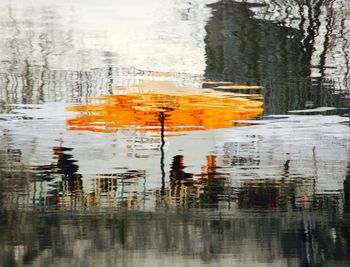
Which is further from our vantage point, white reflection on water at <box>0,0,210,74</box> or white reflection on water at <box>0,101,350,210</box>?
white reflection on water at <box>0,101,350,210</box>

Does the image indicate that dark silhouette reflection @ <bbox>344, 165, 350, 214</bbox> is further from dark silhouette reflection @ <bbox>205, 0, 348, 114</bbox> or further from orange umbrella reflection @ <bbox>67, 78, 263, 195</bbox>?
orange umbrella reflection @ <bbox>67, 78, 263, 195</bbox>

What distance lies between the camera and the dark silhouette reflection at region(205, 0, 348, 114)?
2922 millimetres

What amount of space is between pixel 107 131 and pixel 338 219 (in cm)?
100

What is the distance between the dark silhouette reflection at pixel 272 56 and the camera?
292 centimetres

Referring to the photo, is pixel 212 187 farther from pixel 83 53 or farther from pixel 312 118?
pixel 83 53

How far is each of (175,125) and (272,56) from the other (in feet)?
1.60

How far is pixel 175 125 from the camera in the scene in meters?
3.03

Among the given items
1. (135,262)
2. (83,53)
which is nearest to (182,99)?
(83,53)

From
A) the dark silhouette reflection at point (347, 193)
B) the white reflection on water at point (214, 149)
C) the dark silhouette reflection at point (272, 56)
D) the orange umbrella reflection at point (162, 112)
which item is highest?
the dark silhouette reflection at point (272, 56)

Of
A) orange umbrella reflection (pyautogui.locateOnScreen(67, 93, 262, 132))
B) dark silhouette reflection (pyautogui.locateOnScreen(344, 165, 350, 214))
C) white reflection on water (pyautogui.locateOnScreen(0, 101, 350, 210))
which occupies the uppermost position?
orange umbrella reflection (pyautogui.locateOnScreen(67, 93, 262, 132))

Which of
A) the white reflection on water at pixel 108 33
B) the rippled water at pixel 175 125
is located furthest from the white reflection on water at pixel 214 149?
the white reflection on water at pixel 108 33

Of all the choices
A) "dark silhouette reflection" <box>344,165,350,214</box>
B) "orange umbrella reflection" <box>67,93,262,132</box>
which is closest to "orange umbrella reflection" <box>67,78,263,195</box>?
"orange umbrella reflection" <box>67,93,262,132</box>

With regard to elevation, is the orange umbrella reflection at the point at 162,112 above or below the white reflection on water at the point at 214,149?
above

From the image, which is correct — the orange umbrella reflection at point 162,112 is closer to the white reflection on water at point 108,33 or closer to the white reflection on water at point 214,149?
the white reflection on water at point 214,149
